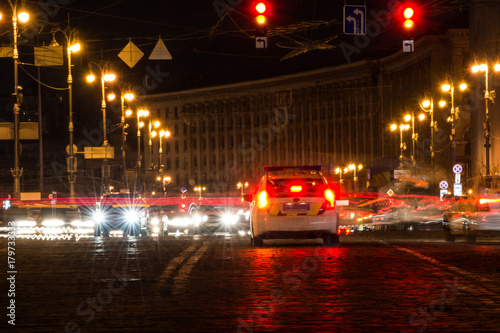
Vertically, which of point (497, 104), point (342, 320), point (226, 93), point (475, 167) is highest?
point (226, 93)

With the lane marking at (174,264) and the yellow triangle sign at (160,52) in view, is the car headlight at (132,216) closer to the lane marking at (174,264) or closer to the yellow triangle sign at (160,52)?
the yellow triangle sign at (160,52)

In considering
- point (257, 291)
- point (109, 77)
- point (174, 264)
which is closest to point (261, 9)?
point (174, 264)

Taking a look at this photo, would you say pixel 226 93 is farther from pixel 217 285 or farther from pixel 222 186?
pixel 217 285

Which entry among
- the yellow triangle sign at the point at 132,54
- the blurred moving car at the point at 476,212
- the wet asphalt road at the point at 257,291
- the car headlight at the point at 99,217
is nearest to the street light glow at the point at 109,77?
the yellow triangle sign at the point at 132,54

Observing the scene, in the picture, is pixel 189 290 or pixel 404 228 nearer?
pixel 189 290

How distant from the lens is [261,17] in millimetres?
24375

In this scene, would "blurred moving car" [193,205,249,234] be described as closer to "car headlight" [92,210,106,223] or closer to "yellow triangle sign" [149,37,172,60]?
"car headlight" [92,210,106,223]

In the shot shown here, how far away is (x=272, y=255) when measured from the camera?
59.4 feet

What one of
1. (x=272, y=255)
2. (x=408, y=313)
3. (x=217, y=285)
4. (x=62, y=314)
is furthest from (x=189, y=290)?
(x=272, y=255)

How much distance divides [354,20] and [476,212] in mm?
5986

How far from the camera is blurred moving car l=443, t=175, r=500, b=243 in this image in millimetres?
24562

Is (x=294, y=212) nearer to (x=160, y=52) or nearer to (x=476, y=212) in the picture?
(x=476, y=212)

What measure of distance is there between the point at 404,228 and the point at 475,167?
109ft

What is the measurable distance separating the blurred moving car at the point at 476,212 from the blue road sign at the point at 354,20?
5.17 meters
